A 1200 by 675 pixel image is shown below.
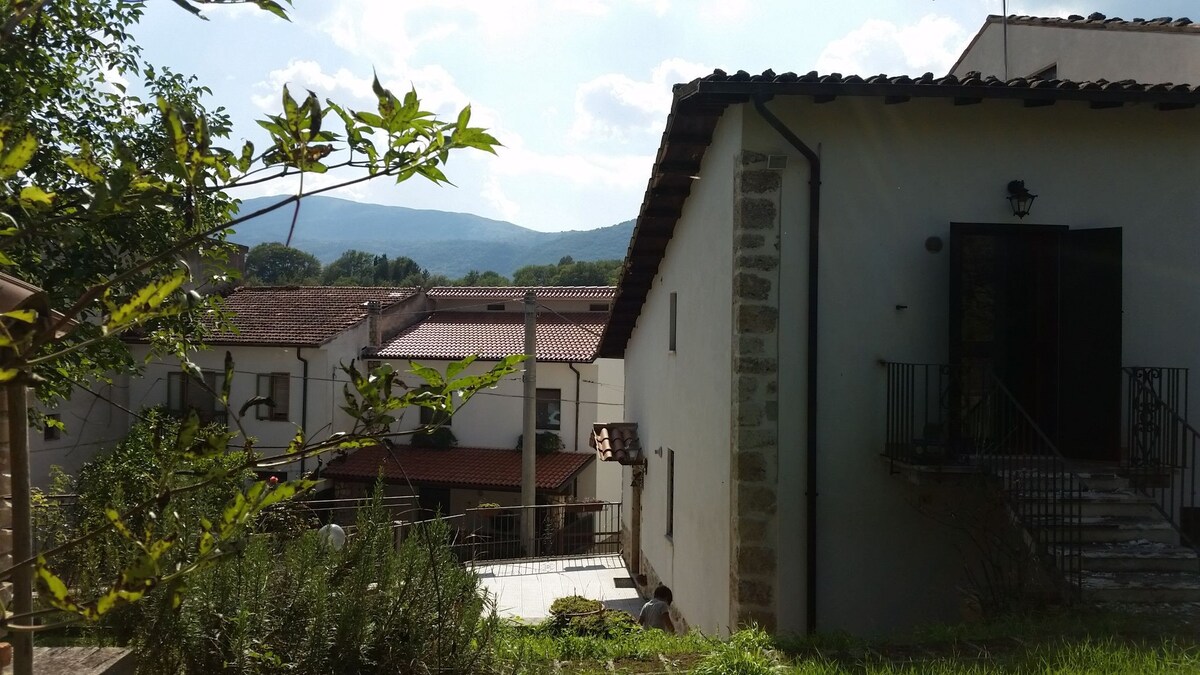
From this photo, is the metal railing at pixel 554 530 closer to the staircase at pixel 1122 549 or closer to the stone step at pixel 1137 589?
the staircase at pixel 1122 549

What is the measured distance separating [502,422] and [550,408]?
156 centimetres

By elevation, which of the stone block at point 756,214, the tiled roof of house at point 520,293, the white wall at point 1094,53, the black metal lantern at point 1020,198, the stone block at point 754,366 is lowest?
the stone block at point 754,366

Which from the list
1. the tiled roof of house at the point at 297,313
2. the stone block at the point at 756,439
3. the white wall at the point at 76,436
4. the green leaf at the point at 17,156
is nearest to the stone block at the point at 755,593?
the stone block at the point at 756,439

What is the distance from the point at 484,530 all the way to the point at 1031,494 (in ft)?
52.9

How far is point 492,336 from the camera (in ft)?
94.4

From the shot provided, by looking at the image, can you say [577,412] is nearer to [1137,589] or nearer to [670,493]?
[670,493]

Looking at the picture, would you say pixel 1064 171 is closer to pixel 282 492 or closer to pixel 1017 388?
pixel 1017 388

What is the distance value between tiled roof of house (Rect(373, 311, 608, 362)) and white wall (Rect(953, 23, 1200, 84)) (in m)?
14.2

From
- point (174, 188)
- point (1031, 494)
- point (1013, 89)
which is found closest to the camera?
point (174, 188)

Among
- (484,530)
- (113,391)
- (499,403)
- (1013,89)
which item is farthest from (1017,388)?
(113,391)

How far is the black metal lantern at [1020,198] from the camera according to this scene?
7492 millimetres

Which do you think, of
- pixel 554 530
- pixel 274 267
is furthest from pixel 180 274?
pixel 274 267

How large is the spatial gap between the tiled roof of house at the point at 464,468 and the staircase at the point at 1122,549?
16747 millimetres

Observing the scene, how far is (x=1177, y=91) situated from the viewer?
7.17 metres
